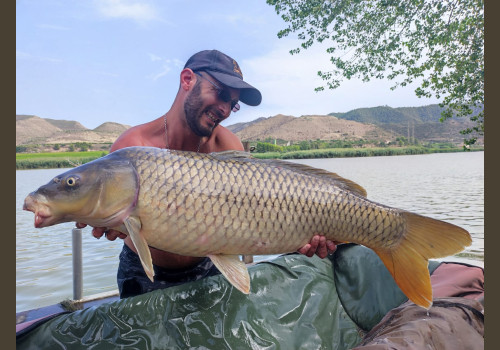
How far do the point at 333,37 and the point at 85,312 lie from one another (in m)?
7.60

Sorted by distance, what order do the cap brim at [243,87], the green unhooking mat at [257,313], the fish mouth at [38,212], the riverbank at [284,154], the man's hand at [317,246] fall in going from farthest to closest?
the riverbank at [284,154] < the cap brim at [243,87] < the green unhooking mat at [257,313] < the man's hand at [317,246] < the fish mouth at [38,212]

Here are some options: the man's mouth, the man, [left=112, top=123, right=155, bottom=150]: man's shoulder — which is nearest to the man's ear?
the man

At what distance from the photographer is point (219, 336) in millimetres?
1739

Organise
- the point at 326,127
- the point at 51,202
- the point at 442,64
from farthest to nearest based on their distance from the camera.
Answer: the point at 326,127, the point at 442,64, the point at 51,202

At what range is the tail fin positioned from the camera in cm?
138

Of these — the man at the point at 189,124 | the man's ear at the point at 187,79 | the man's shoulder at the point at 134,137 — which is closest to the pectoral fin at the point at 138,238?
the man at the point at 189,124

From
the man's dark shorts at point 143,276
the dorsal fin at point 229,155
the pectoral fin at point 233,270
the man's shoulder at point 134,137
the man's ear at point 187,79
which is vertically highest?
the man's ear at point 187,79

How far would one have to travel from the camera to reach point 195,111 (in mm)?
1887

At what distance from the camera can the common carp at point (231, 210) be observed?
113 centimetres

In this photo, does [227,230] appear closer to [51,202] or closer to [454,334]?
[51,202]

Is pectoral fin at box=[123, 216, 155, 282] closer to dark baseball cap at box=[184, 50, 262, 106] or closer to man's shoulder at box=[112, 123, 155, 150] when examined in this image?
man's shoulder at box=[112, 123, 155, 150]

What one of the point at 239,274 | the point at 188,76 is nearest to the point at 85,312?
the point at 239,274

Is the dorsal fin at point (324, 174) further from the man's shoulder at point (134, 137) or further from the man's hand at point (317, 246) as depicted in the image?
the man's shoulder at point (134, 137)

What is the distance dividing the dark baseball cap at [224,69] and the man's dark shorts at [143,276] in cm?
80
